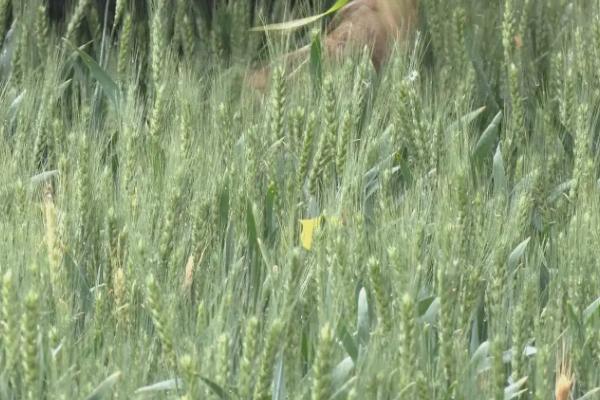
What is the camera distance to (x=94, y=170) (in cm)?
211

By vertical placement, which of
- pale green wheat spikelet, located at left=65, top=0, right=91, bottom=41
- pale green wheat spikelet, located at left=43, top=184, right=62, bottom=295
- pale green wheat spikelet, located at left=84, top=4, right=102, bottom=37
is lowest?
pale green wheat spikelet, located at left=43, top=184, right=62, bottom=295

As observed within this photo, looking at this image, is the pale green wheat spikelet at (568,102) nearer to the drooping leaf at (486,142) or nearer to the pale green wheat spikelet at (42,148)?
the drooping leaf at (486,142)

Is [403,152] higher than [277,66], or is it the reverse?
[277,66]

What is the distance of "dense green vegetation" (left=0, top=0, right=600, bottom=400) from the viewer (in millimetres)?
1544

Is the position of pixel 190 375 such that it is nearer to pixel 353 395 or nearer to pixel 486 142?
pixel 353 395

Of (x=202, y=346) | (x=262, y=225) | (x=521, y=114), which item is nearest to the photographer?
(x=202, y=346)

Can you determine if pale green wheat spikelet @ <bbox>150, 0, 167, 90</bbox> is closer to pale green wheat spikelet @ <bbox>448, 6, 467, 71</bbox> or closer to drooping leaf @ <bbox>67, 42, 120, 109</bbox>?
drooping leaf @ <bbox>67, 42, 120, 109</bbox>

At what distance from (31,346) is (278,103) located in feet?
2.92

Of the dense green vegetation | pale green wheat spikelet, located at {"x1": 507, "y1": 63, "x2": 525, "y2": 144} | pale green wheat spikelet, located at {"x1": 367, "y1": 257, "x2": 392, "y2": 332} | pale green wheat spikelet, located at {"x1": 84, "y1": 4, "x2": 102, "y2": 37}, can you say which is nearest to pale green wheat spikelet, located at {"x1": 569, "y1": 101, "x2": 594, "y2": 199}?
the dense green vegetation

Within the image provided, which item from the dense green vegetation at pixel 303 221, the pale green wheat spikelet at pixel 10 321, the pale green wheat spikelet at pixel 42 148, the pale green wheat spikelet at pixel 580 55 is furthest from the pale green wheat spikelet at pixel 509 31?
the pale green wheat spikelet at pixel 10 321

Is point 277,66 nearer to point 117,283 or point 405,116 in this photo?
point 405,116

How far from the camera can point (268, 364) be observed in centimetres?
143

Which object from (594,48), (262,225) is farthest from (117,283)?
(594,48)

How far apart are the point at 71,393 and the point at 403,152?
109 centimetres
